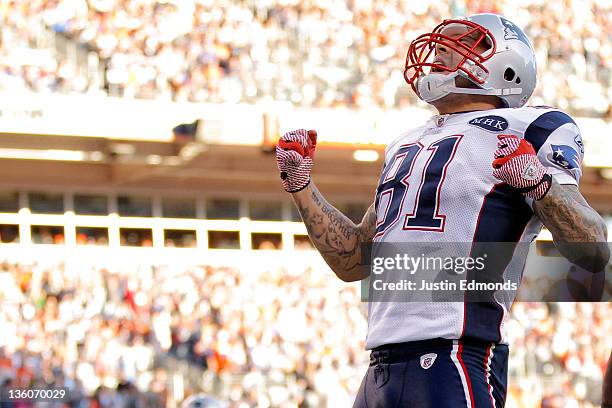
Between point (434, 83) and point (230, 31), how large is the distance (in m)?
15.5

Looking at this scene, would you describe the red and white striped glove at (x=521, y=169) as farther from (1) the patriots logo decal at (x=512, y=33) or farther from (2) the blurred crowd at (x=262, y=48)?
(2) the blurred crowd at (x=262, y=48)

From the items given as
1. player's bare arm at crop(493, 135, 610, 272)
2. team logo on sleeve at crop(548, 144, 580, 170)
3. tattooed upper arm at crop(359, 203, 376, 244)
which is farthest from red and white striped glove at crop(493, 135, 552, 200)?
tattooed upper arm at crop(359, 203, 376, 244)

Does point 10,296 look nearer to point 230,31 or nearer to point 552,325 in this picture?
point 230,31

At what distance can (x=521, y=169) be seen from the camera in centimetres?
317

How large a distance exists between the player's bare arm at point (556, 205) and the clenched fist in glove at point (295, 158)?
79cm

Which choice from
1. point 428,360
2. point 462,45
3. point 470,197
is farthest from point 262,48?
point 428,360

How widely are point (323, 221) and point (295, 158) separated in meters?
0.24

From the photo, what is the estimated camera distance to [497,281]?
3.44 m

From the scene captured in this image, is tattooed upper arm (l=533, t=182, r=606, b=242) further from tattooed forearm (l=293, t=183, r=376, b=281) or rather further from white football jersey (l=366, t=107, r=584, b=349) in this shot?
tattooed forearm (l=293, t=183, r=376, b=281)

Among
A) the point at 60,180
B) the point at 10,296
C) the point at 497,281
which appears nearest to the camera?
the point at 497,281

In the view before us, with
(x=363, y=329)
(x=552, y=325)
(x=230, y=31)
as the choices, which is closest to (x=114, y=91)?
(x=230, y=31)

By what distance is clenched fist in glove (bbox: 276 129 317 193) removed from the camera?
12.8ft

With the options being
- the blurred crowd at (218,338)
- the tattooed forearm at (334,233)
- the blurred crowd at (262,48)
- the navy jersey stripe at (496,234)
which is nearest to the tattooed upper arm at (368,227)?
the tattooed forearm at (334,233)

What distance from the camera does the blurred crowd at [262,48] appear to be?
17.6 m
